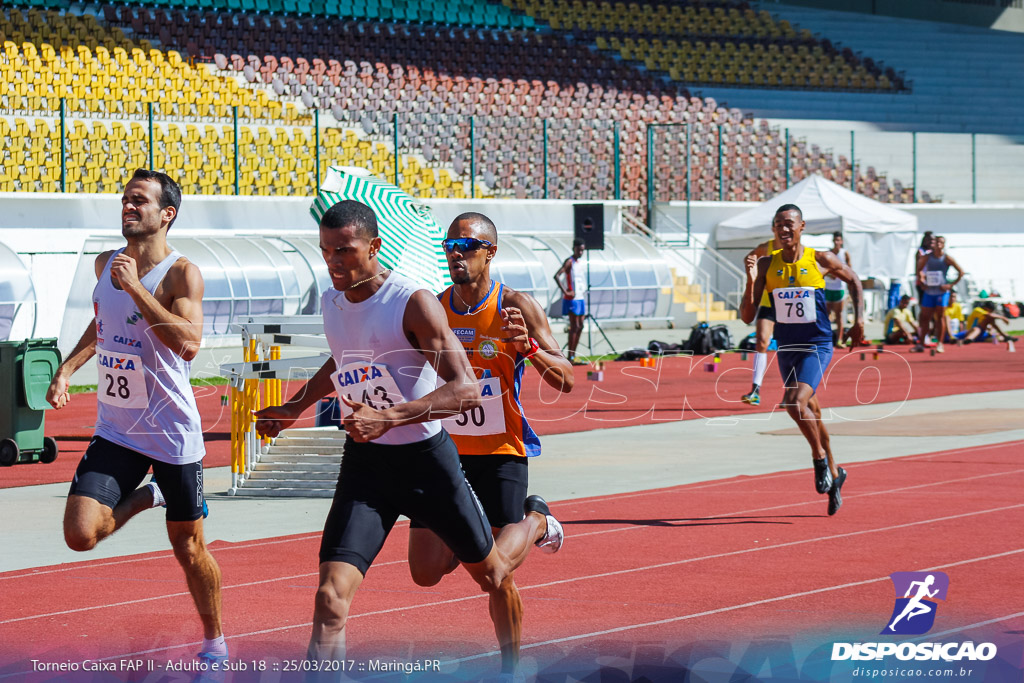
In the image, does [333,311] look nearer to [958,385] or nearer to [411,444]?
[411,444]

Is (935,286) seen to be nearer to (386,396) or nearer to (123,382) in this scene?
(123,382)

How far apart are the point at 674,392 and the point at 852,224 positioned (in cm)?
1452

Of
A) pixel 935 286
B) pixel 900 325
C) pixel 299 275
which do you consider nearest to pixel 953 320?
pixel 900 325

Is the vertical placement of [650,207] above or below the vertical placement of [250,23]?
below

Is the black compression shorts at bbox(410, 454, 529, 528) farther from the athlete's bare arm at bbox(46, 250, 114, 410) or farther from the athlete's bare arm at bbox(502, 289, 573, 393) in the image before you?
the athlete's bare arm at bbox(46, 250, 114, 410)

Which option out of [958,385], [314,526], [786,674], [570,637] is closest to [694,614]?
[570,637]

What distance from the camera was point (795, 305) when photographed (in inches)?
440

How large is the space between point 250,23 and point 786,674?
3651 centimetres

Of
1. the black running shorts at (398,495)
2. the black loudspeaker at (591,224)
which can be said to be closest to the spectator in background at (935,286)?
the black loudspeaker at (591,224)

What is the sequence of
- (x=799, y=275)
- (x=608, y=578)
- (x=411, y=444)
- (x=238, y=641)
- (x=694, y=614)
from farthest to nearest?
(x=799, y=275) < (x=608, y=578) < (x=694, y=614) < (x=238, y=641) < (x=411, y=444)

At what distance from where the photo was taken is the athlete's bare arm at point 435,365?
529 centimetres

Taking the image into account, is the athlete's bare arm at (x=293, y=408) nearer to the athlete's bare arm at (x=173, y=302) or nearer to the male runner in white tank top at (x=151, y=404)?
the athlete's bare arm at (x=173, y=302)

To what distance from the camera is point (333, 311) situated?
18.1 feet

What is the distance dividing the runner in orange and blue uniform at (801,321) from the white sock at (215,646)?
5.48 m
